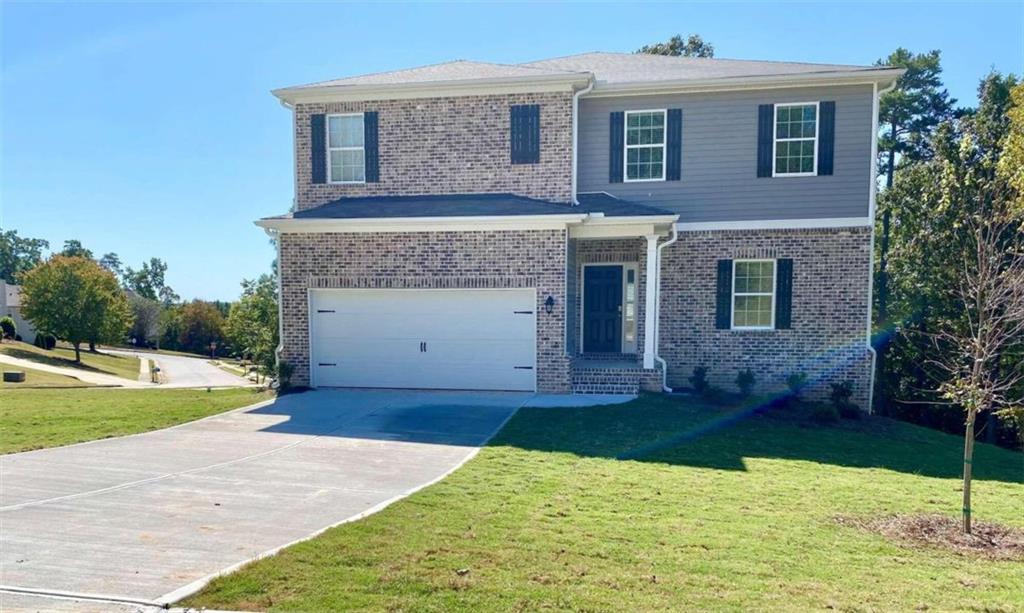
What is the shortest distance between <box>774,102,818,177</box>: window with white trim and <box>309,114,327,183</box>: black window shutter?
33.8 ft

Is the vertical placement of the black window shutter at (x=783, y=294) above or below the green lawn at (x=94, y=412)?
above

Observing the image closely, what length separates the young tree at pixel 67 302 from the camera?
35.0 metres

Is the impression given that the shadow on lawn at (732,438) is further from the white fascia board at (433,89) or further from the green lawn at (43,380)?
the green lawn at (43,380)

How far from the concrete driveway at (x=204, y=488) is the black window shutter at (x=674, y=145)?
21.4 feet

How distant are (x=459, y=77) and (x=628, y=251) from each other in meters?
5.66

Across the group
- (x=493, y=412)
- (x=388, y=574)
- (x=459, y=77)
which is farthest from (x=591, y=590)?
(x=459, y=77)

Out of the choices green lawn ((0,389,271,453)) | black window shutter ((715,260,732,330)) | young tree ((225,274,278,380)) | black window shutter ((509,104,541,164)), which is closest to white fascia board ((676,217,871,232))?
black window shutter ((715,260,732,330))

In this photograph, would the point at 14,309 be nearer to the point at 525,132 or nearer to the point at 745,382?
the point at 525,132

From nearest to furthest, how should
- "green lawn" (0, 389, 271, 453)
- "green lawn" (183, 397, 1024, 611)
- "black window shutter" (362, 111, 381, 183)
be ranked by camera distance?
"green lawn" (183, 397, 1024, 611)
"green lawn" (0, 389, 271, 453)
"black window shutter" (362, 111, 381, 183)

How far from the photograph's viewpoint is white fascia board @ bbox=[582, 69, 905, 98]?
12789 mm

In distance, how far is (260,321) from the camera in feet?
73.6

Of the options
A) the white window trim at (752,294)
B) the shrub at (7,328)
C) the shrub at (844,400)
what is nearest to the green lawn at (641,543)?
the shrub at (844,400)

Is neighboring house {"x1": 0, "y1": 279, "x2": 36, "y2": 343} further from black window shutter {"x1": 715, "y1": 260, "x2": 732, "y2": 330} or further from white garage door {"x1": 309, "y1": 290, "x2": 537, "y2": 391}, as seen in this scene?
black window shutter {"x1": 715, "y1": 260, "x2": 732, "y2": 330}

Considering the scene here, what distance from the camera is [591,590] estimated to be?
159 inches
